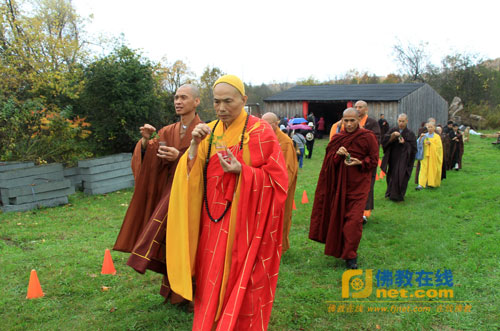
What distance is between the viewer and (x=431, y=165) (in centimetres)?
1166

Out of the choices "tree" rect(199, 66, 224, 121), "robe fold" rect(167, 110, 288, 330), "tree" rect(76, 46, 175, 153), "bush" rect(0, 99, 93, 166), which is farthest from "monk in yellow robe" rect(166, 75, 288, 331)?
"tree" rect(199, 66, 224, 121)

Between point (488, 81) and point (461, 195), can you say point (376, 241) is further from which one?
point (488, 81)

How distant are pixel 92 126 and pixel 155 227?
1091cm

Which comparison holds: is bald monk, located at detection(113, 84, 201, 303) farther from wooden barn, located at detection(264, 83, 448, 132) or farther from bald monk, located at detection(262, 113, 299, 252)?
wooden barn, located at detection(264, 83, 448, 132)

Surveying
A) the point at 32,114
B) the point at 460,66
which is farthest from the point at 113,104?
the point at 460,66

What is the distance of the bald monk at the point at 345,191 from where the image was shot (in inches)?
220

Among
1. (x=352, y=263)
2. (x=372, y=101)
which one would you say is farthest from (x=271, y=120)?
(x=372, y=101)

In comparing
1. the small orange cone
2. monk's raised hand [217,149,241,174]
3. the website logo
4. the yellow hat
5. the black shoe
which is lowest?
the website logo

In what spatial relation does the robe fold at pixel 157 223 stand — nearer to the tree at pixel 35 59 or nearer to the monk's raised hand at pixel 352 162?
the monk's raised hand at pixel 352 162

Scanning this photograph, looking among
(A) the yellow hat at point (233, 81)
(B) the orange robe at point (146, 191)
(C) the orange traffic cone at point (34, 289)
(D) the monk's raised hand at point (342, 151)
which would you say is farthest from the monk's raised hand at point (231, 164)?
(C) the orange traffic cone at point (34, 289)

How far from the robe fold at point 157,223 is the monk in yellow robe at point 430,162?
9217 mm

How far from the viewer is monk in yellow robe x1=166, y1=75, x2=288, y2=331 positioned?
3.29 metres

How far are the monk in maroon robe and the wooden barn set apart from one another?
18110 millimetres

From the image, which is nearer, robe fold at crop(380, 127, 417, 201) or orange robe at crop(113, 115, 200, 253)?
orange robe at crop(113, 115, 200, 253)
